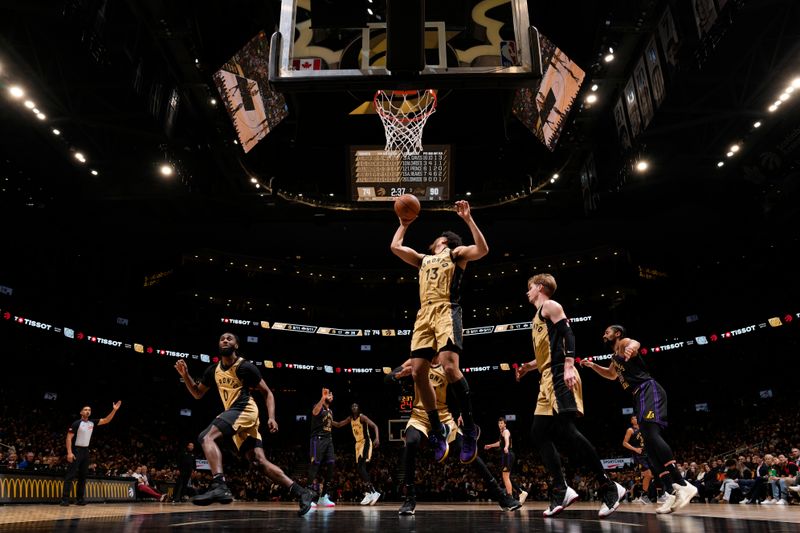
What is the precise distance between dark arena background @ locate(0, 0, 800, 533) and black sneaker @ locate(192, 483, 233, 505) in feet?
0.27

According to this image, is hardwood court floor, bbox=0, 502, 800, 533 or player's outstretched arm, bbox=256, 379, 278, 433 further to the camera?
player's outstretched arm, bbox=256, 379, 278, 433

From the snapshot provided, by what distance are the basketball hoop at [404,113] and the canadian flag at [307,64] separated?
426 centimetres

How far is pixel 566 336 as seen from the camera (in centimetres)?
573

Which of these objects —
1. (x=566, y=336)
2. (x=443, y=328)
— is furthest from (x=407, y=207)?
(x=566, y=336)

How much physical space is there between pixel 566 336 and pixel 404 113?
7284 mm

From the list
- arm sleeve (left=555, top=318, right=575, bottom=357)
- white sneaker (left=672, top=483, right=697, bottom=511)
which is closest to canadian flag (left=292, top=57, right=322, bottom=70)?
arm sleeve (left=555, top=318, right=575, bottom=357)

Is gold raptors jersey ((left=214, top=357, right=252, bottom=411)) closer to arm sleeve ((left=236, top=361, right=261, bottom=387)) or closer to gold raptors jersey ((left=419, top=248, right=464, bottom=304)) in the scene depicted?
arm sleeve ((left=236, top=361, right=261, bottom=387))

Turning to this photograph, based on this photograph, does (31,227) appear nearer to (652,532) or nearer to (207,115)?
(207,115)


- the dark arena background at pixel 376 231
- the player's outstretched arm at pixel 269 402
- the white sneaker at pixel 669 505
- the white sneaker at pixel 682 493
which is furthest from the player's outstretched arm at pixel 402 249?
the white sneaker at pixel 669 505

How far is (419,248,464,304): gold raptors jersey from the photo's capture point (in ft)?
18.4

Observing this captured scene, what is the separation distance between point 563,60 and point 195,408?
88.7 ft

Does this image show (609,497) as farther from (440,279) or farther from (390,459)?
(390,459)

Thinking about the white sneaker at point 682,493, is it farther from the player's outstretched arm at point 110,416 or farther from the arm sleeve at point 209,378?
the player's outstretched arm at point 110,416

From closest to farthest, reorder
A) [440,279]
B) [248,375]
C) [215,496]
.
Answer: [215,496] < [440,279] < [248,375]
